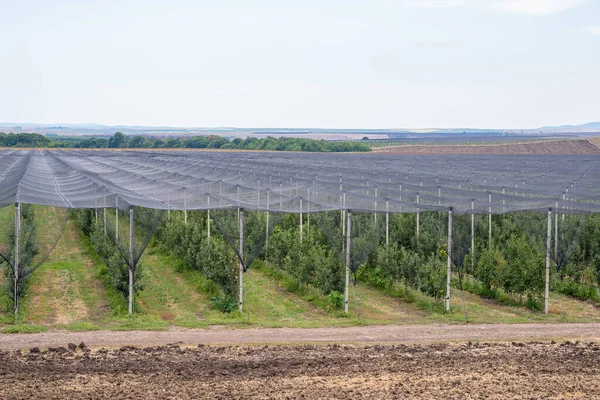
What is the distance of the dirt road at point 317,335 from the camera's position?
49.6ft

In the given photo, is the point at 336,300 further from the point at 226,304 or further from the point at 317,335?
the point at 317,335

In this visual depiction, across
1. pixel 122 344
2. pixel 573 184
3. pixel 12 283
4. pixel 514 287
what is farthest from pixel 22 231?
pixel 573 184

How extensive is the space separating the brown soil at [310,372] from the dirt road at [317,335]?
2.22 feet

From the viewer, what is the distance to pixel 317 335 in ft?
52.2

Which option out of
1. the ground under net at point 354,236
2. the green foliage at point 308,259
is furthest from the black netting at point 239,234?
the ground under net at point 354,236

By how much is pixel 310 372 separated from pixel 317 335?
123 inches

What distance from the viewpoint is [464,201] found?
971 inches

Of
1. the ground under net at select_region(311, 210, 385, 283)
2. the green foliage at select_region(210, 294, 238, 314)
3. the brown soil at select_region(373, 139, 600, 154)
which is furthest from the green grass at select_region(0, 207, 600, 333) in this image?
the brown soil at select_region(373, 139, 600, 154)

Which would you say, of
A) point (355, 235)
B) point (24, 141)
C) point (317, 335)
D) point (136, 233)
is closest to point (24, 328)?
point (136, 233)

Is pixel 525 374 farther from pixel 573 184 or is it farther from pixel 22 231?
pixel 573 184

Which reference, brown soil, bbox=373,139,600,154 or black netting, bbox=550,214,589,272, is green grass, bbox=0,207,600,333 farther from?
brown soil, bbox=373,139,600,154

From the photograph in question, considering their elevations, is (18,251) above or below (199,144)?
below

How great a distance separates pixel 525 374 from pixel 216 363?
18.1 ft

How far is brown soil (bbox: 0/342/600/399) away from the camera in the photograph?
11.7m
